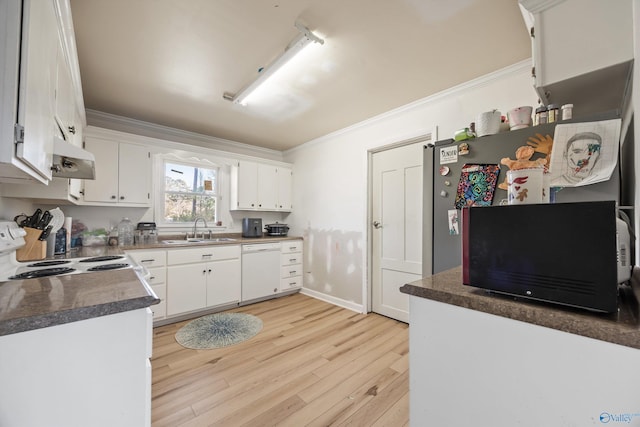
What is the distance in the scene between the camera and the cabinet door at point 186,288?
2.73 metres

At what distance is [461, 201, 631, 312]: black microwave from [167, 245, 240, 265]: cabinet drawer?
9.37ft

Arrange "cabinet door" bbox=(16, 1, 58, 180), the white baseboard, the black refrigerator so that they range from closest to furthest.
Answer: "cabinet door" bbox=(16, 1, 58, 180), the black refrigerator, the white baseboard

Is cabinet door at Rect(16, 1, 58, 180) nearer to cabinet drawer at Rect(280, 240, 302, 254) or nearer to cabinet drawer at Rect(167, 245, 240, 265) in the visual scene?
cabinet drawer at Rect(167, 245, 240, 265)

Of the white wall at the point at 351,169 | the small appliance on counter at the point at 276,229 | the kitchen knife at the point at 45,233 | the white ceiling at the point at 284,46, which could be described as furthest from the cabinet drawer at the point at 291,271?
the kitchen knife at the point at 45,233

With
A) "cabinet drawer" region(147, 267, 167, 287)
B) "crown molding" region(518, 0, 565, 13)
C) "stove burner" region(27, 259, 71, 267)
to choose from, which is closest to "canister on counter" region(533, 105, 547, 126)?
"crown molding" region(518, 0, 565, 13)

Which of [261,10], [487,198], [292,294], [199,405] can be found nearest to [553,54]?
[487,198]

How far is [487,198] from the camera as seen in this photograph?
1.33 m

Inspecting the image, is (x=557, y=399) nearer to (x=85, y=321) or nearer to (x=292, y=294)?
(x=85, y=321)

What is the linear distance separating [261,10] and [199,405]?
8.02 feet

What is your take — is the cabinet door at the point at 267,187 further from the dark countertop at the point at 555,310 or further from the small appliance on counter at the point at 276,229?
the dark countertop at the point at 555,310

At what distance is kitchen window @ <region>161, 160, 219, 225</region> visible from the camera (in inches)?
132

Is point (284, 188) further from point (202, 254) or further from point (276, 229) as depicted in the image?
point (202, 254)

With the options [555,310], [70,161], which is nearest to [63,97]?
[70,161]

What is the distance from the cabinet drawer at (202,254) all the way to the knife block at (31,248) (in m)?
1.01
